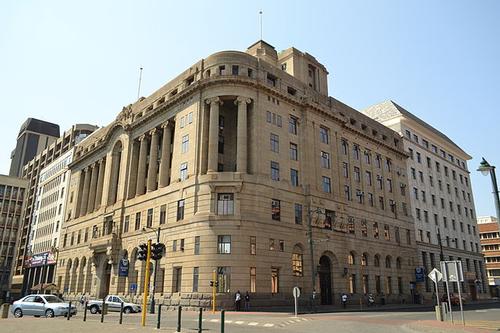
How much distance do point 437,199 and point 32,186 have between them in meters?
105

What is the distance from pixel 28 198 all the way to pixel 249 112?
9127cm

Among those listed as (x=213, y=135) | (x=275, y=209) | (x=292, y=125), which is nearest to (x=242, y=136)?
(x=213, y=135)

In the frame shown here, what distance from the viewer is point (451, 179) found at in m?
85.9

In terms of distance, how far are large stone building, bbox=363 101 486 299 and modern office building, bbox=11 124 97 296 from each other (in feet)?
229

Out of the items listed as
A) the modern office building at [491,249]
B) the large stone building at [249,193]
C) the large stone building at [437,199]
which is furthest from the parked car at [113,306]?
the modern office building at [491,249]

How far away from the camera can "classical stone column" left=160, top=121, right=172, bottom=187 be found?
52.9 m

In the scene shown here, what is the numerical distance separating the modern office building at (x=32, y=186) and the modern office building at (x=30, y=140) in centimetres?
2085

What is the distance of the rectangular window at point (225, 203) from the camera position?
143 feet

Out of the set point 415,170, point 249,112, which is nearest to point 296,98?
point 249,112

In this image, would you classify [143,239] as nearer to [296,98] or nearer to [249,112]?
[249,112]

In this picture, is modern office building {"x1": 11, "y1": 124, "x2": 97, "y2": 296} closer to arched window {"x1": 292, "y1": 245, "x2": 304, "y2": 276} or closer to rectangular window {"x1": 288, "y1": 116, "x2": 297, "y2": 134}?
rectangular window {"x1": 288, "y1": 116, "x2": 297, "y2": 134}

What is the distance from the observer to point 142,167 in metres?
58.9

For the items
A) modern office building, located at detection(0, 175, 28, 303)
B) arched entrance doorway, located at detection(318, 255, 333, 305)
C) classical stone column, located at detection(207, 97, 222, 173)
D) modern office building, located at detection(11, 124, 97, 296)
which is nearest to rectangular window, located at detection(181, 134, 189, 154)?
classical stone column, located at detection(207, 97, 222, 173)

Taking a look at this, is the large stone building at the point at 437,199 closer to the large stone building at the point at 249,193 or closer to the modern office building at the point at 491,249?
the large stone building at the point at 249,193
